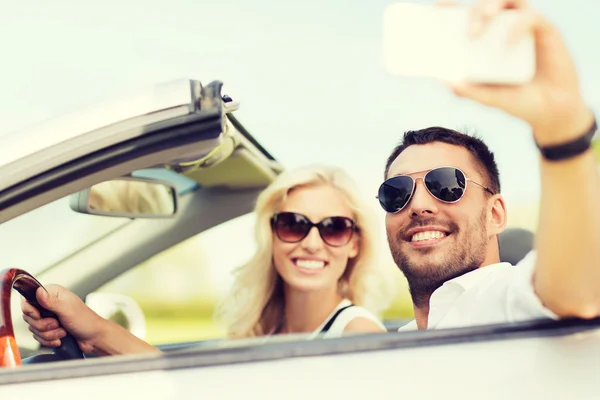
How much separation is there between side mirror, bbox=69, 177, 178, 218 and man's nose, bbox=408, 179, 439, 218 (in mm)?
954

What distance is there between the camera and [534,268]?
4.68 ft

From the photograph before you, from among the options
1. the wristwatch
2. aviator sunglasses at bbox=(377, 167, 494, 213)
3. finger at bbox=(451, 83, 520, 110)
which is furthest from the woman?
finger at bbox=(451, 83, 520, 110)

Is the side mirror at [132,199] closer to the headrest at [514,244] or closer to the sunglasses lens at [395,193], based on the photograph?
the sunglasses lens at [395,193]

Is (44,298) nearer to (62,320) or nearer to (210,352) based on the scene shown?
(62,320)

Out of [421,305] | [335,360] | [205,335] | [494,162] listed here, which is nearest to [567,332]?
[335,360]

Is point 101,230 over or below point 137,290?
over

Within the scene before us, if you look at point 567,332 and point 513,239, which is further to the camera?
point 513,239

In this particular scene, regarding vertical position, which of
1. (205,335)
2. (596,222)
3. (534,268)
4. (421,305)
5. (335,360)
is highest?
(596,222)

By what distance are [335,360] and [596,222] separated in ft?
1.83

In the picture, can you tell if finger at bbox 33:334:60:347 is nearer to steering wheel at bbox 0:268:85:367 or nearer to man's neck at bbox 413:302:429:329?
steering wheel at bbox 0:268:85:367

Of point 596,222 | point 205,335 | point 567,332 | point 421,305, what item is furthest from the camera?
point 205,335

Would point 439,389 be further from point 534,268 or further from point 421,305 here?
point 421,305

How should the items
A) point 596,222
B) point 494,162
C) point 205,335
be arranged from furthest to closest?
point 205,335 → point 494,162 → point 596,222

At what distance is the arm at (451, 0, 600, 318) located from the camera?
3.76ft
